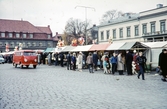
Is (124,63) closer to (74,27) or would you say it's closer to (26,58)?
(26,58)

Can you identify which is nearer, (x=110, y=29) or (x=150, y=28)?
(x=150, y=28)

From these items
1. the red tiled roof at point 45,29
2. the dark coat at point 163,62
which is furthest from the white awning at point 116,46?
the red tiled roof at point 45,29

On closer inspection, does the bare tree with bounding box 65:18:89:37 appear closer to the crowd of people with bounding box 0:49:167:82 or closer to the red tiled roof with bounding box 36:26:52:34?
the red tiled roof with bounding box 36:26:52:34

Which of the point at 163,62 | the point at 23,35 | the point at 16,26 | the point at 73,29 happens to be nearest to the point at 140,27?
the point at 73,29

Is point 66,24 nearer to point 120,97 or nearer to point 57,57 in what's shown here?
point 57,57

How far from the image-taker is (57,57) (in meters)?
32.6

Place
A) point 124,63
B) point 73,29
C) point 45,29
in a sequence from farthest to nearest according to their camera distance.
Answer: point 45,29, point 73,29, point 124,63

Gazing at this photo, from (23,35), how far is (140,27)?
149 ft

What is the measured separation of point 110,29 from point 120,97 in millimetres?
52574

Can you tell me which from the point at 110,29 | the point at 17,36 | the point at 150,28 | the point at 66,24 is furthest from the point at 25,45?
the point at 150,28

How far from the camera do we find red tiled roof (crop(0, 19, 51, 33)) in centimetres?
7378

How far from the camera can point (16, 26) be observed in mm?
78062

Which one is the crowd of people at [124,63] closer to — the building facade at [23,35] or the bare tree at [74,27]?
the bare tree at [74,27]

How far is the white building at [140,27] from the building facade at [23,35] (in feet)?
97.2
